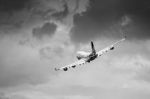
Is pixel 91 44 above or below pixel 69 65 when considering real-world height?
above

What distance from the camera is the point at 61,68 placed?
180m

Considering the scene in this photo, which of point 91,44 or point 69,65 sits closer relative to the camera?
point 69,65

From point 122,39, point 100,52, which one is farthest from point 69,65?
point 122,39

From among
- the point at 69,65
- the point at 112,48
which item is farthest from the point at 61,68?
the point at 112,48

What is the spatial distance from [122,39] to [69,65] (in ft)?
126

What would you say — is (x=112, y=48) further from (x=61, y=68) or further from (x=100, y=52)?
(x=61, y=68)

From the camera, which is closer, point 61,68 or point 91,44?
point 61,68

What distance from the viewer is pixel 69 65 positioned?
18275cm

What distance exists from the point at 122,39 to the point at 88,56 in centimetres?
2463

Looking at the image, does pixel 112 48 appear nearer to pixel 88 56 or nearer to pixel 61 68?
pixel 88 56

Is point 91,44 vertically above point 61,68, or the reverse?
point 91,44

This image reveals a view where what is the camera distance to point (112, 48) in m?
183

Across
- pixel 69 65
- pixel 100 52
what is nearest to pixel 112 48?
pixel 100 52

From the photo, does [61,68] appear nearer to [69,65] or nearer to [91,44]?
[69,65]
